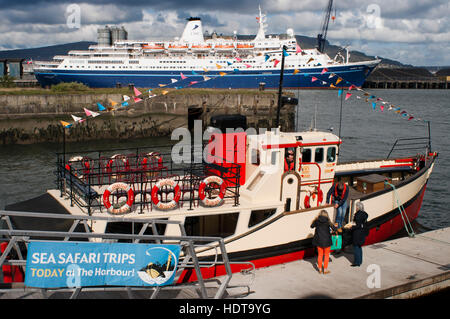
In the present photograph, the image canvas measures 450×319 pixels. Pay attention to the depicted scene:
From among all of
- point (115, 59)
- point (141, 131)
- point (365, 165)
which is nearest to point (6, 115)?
point (141, 131)

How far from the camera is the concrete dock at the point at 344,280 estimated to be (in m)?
7.68

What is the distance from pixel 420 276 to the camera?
878cm

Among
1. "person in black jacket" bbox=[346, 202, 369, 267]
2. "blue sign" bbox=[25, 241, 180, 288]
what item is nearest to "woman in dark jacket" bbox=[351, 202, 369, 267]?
"person in black jacket" bbox=[346, 202, 369, 267]

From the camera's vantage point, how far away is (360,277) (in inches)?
344

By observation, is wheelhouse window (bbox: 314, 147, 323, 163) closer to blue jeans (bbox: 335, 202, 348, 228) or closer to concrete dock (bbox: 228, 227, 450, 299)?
blue jeans (bbox: 335, 202, 348, 228)

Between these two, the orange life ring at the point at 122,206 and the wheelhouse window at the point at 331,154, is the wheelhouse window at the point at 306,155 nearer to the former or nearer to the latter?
the wheelhouse window at the point at 331,154

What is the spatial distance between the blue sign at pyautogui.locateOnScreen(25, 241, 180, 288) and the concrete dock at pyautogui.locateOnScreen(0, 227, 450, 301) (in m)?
1.51

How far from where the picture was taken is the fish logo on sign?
5.89 meters

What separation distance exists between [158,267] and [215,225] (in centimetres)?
441

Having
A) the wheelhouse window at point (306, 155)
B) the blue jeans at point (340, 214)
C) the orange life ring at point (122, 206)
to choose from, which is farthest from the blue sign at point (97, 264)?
the blue jeans at point (340, 214)

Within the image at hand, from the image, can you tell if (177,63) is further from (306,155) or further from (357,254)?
(357,254)

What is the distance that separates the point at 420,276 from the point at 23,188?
18.0m

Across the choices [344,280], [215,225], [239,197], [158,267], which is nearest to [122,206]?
[215,225]

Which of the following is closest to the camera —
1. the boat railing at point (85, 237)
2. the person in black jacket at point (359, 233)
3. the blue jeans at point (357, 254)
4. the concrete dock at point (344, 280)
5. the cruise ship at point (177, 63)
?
the boat railing at point (85, 237)
